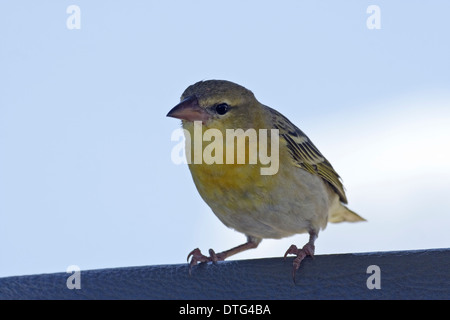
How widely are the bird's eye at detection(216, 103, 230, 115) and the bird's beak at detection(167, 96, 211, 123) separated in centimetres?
11

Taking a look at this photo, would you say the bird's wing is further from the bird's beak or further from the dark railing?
the dark railing

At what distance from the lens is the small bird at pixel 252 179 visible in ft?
13.7

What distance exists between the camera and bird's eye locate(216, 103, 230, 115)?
431 cm

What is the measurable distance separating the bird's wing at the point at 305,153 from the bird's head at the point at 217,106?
1.02 ft

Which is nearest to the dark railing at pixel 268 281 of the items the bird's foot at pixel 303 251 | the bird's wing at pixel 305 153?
the bird's foot at pixel 303 251

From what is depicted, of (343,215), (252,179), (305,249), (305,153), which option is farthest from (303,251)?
(343,215)

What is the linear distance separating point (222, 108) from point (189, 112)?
0.92 ft

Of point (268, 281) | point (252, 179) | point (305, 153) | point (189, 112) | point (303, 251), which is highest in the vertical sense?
point (189, 112)

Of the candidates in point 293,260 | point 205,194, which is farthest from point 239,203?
point 293,260

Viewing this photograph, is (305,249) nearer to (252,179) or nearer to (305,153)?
(252,179)

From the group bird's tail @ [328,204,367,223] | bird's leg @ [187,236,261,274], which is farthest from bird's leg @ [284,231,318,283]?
bird's tail @ [328,204,367,223]

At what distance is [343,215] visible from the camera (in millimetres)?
5684
